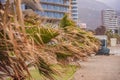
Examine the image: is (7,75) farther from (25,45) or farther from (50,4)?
(50,4)

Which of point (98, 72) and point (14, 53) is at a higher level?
point (14, 53)

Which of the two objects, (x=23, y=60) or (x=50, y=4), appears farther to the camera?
(x=50, y=4)

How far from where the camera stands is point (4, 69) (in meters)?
5.27

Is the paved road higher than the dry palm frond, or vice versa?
the dry palm frond

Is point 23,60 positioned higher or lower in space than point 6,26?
lower

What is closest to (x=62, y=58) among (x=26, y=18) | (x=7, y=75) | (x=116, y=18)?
(x=26, y=18)

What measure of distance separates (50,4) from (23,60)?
254ft

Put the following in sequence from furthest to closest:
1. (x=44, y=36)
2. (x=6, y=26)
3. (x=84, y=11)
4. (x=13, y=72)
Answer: (x=84, y=11) < (x=44, y=36) < (x=13, y=72) < (x=6, y=26)

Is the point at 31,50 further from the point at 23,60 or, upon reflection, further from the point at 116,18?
the point at 116,18

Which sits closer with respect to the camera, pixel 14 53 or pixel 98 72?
pixel 14 53

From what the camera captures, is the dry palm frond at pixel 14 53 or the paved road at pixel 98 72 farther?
the paved road at pixel 98 72

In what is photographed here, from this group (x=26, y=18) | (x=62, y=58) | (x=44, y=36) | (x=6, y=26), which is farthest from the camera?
(x=62, y=58)

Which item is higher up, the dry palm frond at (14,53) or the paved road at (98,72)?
the dry palm frond at (14,53)

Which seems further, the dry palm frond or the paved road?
the paved road
